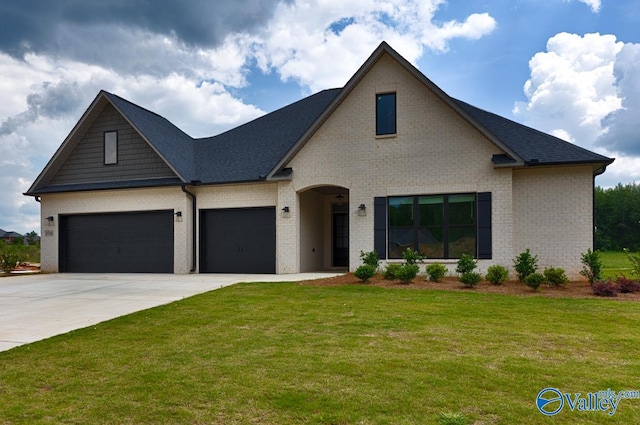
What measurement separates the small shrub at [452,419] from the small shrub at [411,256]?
9184 mm

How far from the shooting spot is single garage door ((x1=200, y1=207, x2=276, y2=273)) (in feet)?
52.2

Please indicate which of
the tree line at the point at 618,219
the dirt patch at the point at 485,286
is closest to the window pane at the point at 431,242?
the dirt patch at the point at 485,286

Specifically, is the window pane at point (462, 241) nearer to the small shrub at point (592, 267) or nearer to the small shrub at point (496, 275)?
the small shrub at point (496, 275)

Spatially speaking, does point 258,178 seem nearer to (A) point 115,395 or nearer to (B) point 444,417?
(A) point 115,395

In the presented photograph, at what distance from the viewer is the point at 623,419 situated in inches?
130

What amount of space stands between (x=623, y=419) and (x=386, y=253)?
409 inches

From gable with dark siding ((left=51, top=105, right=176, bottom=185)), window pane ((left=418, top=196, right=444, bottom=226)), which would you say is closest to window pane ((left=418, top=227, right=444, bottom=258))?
window pane ((left=418, top=196, right=444, bottom=226))

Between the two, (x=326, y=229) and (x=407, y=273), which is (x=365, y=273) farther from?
(x=326, y=229)

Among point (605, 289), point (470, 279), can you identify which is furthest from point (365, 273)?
point (605, 289)

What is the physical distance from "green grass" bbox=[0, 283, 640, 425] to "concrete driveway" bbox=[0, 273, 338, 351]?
2.51 ft

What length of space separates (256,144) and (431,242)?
8.84 meters

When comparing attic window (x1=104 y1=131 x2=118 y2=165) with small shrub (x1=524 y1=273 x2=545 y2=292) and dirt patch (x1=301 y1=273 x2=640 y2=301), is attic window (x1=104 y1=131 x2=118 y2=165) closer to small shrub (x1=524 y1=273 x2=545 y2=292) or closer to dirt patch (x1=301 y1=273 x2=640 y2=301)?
dirt patch (x1=301 y1=273 x2=640 y2=301)

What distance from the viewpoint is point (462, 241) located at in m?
13.0

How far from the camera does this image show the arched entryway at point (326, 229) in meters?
16.5
